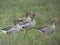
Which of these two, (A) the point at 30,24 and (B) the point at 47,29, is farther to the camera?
(A) the point at 30,24

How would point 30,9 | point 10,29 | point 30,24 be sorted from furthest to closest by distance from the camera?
point 30,9 → point 30,24 → point 10,29

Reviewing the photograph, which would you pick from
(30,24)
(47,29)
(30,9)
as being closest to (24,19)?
(30,24)

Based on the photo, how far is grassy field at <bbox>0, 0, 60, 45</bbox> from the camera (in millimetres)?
4172

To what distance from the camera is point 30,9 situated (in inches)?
203

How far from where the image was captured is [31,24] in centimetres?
479

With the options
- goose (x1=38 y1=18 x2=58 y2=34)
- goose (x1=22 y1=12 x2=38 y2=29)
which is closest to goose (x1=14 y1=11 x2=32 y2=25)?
goose (x1=22 y1=12 x2=38 y2=29)

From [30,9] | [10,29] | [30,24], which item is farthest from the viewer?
[30,9]

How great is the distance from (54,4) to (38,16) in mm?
412

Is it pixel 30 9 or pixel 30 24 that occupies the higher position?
pixel 30 9

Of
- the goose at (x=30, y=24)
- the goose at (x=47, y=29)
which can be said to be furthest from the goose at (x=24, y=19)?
the goose at (x=47, y=29)

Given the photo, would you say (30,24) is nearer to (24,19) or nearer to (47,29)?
(24,19)

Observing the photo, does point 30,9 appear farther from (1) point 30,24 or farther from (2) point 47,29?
(2) point 47,29

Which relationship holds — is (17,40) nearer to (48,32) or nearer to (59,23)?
(48,32)

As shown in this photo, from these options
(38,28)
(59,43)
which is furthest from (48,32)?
(59,43)
